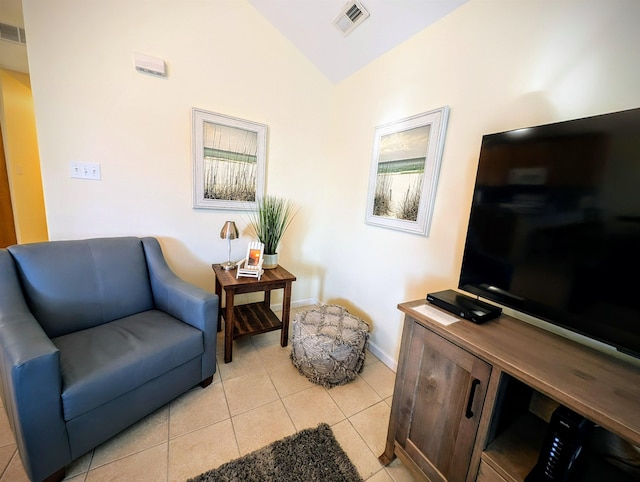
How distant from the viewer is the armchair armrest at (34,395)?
0.85 meters


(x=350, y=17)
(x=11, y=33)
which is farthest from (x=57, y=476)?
(x=11, y=33)

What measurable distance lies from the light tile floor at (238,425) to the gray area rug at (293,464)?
49mm

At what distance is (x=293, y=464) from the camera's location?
112 cm

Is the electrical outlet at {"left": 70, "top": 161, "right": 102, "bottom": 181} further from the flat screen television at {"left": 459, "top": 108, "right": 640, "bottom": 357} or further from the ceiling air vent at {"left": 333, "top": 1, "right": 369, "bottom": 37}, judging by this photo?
the flat screen television at {"left": 459, "top": 108, "right": 640, "bottom": 357}

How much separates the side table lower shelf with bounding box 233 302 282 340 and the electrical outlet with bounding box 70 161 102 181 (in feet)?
4.73

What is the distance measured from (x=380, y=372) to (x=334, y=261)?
1.11m

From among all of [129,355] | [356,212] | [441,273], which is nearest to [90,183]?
[129,355]

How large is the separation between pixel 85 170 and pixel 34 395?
1428 mm

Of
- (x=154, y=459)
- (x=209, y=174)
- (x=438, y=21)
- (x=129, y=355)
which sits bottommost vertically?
(x=154, y=459)

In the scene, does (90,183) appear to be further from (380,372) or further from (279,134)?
(380,372)

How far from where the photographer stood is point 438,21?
1475mm

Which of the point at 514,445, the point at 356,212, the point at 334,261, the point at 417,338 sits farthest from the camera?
the point at 334,261

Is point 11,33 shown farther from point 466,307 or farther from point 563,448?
point 563,448

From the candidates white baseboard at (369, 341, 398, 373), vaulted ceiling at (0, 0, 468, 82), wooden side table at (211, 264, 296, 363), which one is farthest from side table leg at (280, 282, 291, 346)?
vaulted ceiling at (0, 0, 468, 82)
